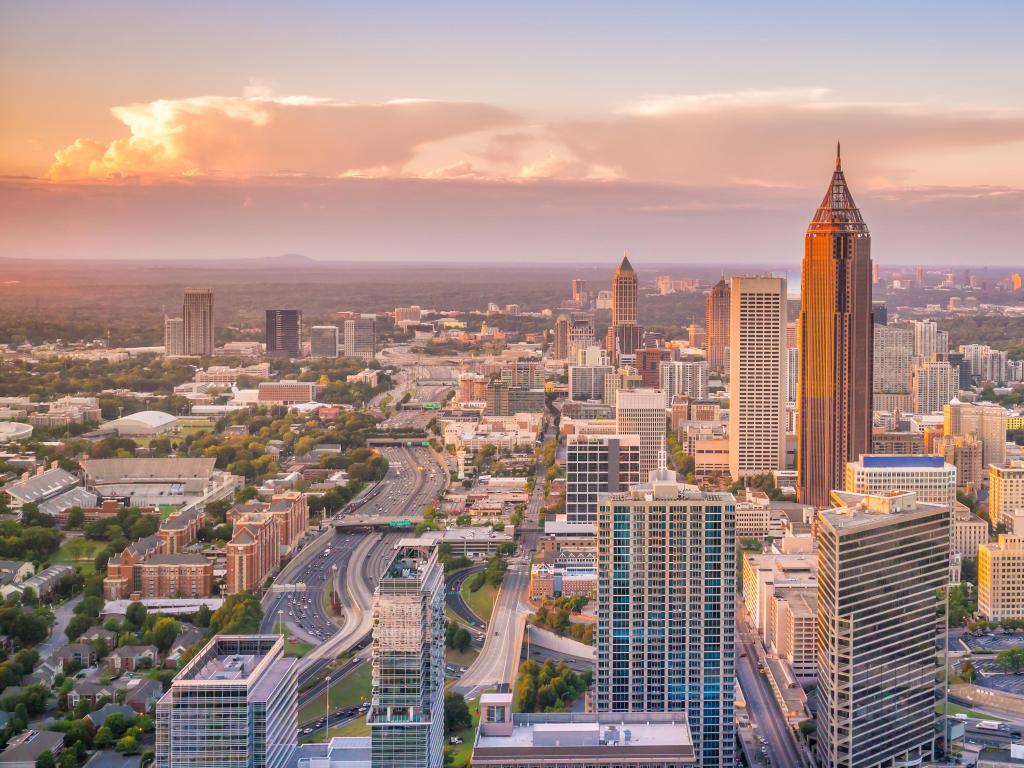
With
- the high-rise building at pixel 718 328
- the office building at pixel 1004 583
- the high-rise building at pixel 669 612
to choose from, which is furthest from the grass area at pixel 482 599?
the high-rise building at pixel 718 328

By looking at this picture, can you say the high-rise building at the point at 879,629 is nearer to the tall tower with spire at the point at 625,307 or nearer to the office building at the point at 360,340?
the tall tower with spire at the point at 625,307

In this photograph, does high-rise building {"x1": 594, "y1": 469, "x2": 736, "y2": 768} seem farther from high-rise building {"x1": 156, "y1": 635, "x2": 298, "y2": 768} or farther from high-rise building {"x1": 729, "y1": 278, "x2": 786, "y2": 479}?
high-rise building {"x1": 729, "y1": 278, "x2": 786, "y2": 479}

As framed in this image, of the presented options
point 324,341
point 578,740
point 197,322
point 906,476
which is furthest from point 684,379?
point 578,740

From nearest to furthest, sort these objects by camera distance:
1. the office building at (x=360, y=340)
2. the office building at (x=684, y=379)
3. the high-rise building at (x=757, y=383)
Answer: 1. the high-rise building at (x=757, y=383)
2. the office building at (x=684, y=379)
3. the office building at (x=360, y=340)

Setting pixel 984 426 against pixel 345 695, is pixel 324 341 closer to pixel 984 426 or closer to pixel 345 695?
pixel 984 426

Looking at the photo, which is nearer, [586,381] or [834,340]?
[834,340]
